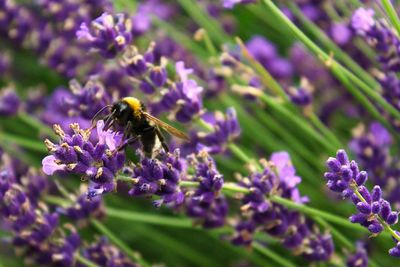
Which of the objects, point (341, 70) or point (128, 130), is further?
point (341, 70)

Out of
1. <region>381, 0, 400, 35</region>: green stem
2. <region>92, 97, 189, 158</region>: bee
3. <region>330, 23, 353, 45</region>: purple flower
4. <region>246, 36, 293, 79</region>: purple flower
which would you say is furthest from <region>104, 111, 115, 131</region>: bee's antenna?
<region>246, 36, 293, 79</region>: purple flower

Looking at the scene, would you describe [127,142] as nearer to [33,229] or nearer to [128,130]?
[128,130]

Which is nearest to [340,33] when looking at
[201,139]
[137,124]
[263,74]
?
[263,74]

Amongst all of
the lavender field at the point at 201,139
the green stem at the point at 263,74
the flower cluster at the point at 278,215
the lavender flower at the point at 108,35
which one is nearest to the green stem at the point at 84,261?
the lavender field at the point at 201,139

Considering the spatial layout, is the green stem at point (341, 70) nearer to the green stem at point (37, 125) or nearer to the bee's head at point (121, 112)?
the bee's head at point (121, 112)

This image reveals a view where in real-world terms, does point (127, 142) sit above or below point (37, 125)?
below

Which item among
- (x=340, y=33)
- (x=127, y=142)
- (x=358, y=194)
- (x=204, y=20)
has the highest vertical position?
(x=204, y=20)

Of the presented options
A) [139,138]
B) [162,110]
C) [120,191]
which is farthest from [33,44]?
[139,138]

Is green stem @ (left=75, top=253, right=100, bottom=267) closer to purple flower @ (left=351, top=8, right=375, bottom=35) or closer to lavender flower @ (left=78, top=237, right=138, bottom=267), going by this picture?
lavender flower @ (left=78, top=237, right=138, bottom=267)
